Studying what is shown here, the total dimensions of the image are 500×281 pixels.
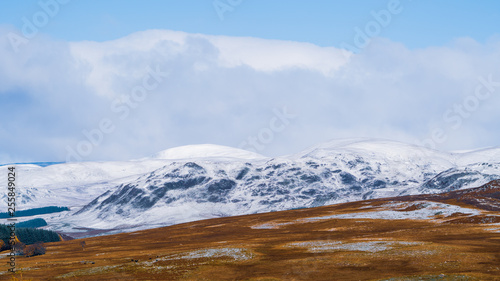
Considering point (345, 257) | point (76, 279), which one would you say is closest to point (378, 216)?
point (345, 257)

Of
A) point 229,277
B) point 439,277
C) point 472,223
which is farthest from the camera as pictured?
point 472,223

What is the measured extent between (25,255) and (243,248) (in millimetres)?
60015

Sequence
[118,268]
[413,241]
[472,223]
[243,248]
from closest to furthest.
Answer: [118,268] < [413,241] < [243,248] < [472,223]

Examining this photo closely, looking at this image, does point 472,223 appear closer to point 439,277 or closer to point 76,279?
point 439,277

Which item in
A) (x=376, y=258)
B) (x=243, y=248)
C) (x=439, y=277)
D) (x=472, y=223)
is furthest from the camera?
(x=472, y=223)

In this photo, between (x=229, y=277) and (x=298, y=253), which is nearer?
(x=229, y=277)

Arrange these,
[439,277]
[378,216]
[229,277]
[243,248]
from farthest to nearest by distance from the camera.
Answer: [378,216] → [243,248] → [229,277] → [439,277]

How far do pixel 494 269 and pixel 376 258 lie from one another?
17580mm

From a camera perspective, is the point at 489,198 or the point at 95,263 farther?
the point at 489,198

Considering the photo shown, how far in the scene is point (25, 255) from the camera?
12112cm

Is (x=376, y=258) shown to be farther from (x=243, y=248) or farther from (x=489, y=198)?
(x=489, y=198)

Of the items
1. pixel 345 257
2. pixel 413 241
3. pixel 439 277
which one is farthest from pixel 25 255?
pixel 439 277

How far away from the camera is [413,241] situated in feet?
292

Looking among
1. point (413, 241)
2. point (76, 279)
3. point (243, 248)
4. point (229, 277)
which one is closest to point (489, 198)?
point (413, 241)
